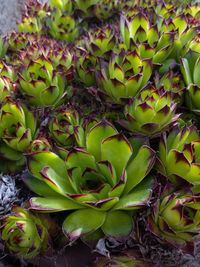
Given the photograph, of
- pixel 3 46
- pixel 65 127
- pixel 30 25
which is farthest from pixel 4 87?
pixel 30 25

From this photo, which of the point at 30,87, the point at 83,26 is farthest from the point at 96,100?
the point at 83,26

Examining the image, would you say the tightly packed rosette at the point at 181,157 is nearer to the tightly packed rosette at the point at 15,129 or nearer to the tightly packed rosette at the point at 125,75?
the tightly packed rosette at the point at 125,75

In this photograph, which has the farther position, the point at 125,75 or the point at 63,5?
the point at 63,5

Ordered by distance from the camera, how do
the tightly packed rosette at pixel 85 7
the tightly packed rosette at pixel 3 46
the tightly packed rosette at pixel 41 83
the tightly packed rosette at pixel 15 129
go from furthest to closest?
1. the tightly packed rosette at pixel 85 7
2. the tightly packed rosette at pixel 3 46
3. the tightly packed rosette at pixel 41 83
4. the tightly packed rosette at pixel 15 129

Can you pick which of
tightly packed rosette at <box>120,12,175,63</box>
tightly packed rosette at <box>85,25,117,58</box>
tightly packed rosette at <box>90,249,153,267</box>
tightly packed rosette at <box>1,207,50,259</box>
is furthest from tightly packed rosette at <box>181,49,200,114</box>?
tightly packed rosette at <box>1,207,50,259</box>

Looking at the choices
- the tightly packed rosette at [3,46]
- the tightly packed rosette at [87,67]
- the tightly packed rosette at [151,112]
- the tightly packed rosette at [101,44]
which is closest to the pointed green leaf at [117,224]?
the tightly packed rosette at [151,112]

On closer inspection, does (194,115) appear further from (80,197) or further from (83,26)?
(83,26)

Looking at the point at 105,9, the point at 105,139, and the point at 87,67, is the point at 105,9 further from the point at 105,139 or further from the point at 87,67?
the point at 105,139
